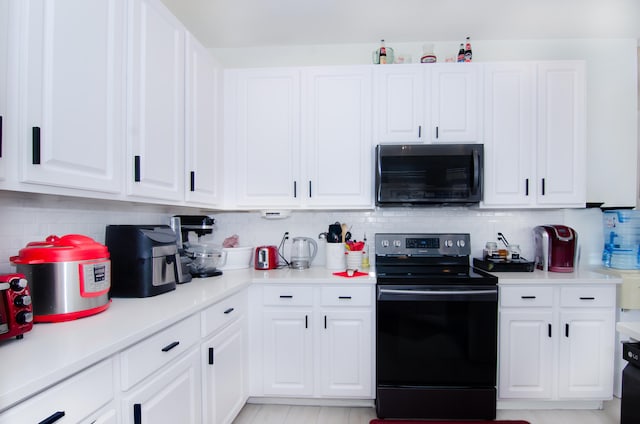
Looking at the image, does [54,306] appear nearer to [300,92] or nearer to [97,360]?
[97,360]

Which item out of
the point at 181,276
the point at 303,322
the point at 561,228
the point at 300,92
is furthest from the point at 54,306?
the point at 561,228

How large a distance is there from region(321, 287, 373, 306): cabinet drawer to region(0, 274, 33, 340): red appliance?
155 cm

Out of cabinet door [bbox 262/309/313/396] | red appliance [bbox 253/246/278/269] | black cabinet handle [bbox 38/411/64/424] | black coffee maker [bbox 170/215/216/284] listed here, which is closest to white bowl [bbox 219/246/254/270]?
red appliance [bbox 253/246/278/269]

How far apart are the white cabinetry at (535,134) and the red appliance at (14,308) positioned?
260cm

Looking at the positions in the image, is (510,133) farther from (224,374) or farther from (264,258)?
(224,374)

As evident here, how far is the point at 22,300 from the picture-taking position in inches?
38.3

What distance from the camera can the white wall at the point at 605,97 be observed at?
8.84 ft

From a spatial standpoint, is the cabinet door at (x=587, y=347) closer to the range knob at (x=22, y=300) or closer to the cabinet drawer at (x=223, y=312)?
the cabinet drawer at (x=223, y=312)

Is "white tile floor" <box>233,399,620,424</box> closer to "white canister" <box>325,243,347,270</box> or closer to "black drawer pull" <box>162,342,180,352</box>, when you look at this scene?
"white canister" <box>325,243,347,270</box>

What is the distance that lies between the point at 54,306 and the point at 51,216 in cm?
56

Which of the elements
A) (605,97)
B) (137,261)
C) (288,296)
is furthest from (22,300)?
(605,97)

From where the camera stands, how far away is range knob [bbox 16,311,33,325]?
3.13 feet

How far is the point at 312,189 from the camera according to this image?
99.3 inches

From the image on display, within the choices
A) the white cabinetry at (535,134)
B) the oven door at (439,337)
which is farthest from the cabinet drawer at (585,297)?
the white cabinetry at (535,134)
